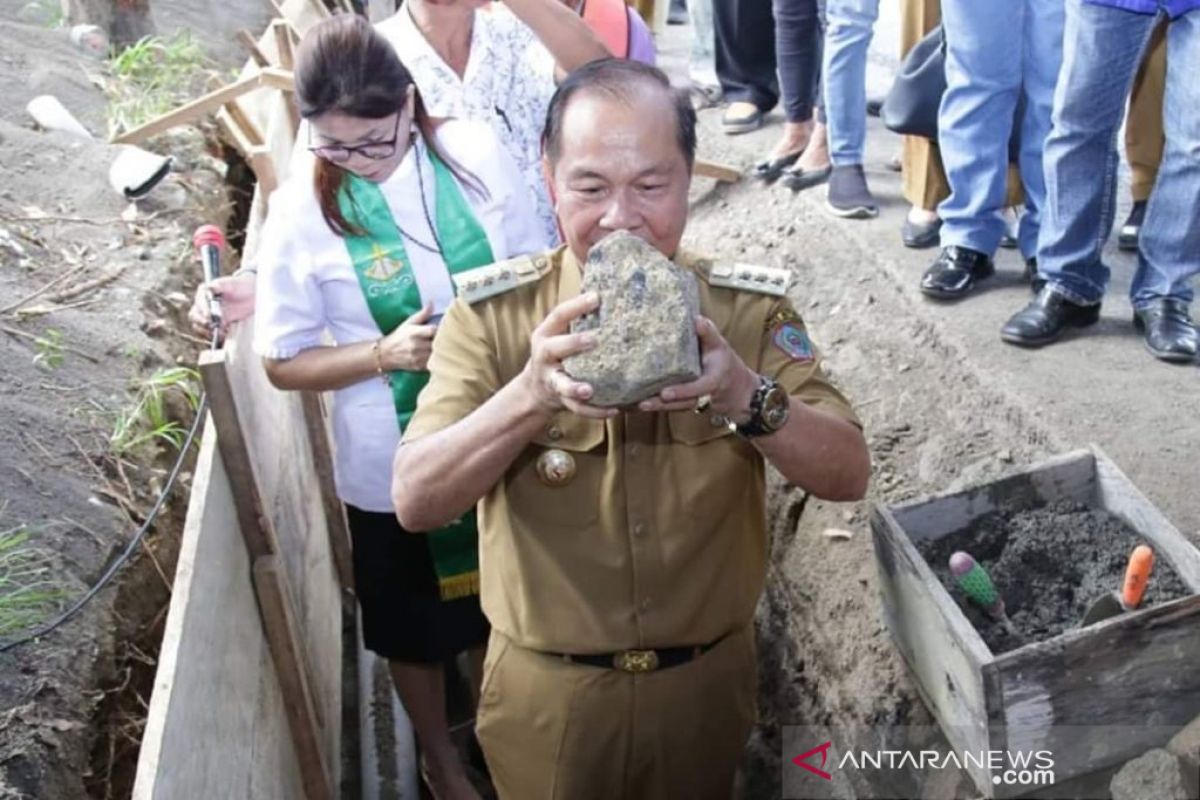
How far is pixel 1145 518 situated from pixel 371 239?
1.78m

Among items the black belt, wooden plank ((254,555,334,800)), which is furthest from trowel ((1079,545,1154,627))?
wooden plank ((254,555,334,800))

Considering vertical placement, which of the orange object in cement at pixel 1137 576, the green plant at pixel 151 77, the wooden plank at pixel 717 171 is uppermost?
the orange object in cement at pixel 1137 576

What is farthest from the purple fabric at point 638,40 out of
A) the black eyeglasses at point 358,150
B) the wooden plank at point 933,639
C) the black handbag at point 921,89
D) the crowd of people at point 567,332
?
the wooden plank at point 933,639

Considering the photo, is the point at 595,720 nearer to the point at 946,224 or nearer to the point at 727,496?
the point at 727,496

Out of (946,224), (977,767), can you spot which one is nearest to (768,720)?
(977,767)

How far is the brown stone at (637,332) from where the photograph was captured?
5.11 feet

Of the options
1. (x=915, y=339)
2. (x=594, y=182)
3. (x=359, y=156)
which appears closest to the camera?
(x=594, y=182)

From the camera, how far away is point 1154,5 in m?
3.07

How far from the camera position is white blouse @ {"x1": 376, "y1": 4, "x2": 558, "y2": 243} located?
2.96 metres

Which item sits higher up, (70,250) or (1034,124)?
(1034,124)

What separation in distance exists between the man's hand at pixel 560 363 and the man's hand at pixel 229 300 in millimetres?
1425

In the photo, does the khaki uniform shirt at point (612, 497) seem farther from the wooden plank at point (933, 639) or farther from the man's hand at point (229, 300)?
the man's hand at point (229, 300)

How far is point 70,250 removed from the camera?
437cm

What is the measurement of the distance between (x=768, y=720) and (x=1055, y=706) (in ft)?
4.26
